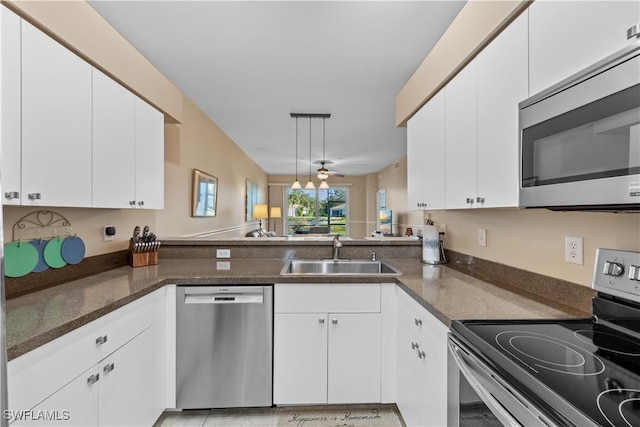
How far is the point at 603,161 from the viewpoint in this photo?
82 cm

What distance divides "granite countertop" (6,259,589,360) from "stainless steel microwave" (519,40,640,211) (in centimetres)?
49

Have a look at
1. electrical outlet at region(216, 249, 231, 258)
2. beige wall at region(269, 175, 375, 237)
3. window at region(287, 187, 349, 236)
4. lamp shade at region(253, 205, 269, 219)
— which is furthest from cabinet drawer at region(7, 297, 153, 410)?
window at region(287, 187, 349, 236)

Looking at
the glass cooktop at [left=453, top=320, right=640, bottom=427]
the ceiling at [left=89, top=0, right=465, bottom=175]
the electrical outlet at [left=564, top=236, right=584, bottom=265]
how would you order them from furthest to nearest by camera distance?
the ceiling at [left=89, top=0, right=465, bottom=175]
the electrical outlet at [left=564, top=236, right=584, bottom=265]
the glass cooktop at [left=453, top=320, right=640, bottom=427]

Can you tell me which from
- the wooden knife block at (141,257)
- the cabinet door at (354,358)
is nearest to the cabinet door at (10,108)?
the wooden knife block at (141,257)

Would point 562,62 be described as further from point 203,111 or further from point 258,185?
point 258,185

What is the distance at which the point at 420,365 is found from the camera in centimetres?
152

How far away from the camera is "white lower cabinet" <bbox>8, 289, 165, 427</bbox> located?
103 centimetres

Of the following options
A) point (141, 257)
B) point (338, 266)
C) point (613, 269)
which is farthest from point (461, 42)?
point (141, 257)

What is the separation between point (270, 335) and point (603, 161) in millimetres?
1789

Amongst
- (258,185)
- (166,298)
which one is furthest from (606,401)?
(258,185)

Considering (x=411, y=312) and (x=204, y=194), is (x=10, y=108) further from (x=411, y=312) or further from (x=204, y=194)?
(x=204, y=194)

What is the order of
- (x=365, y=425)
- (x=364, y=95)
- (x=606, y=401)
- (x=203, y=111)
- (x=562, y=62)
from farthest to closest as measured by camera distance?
(x=203, y=111), (x=364, y=95), (x=365, y=425), (x=562, y=62), (x=606, y=401)

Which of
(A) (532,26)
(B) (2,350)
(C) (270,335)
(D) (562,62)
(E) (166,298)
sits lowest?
(C) (270,335)

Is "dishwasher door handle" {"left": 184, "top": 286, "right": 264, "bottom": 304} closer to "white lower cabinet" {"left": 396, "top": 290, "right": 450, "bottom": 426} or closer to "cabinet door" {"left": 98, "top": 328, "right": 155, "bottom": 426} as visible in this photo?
"cabinet door" {"left": 98, "top": 328, "right": 155, "bottom": 426}
